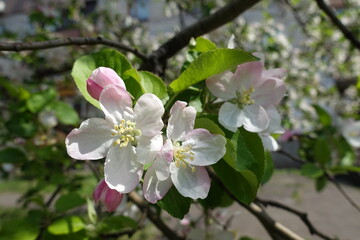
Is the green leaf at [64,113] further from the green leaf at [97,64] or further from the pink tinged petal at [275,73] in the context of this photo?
the pink tinged petal at [275,73]

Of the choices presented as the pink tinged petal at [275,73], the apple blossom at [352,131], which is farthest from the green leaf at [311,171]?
the pink tinged petal at [275,73]

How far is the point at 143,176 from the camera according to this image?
563mm

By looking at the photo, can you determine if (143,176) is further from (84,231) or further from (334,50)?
(334,50)

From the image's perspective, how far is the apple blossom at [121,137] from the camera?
506mm

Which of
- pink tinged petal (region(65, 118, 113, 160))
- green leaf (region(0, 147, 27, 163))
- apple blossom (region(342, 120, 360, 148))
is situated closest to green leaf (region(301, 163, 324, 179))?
apple blossom (region(342, 120, 360, 148))

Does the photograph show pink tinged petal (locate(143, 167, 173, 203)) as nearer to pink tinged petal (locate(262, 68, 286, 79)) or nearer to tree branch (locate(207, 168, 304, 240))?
pink tinged petal (locate(262, 68, 286, 79))

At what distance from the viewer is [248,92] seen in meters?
0.66

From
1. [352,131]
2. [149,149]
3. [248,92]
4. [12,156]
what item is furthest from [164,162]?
[12,156]

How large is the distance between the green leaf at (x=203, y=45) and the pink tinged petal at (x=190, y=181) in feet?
0.84

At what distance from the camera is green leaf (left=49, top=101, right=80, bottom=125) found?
5.30 feet

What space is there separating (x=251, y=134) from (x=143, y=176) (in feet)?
0.66

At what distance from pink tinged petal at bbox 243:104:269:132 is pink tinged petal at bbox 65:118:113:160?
0.79ft

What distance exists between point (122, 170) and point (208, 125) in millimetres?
155

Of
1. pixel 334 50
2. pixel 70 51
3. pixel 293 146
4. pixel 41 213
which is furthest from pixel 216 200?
pixel 293 146
